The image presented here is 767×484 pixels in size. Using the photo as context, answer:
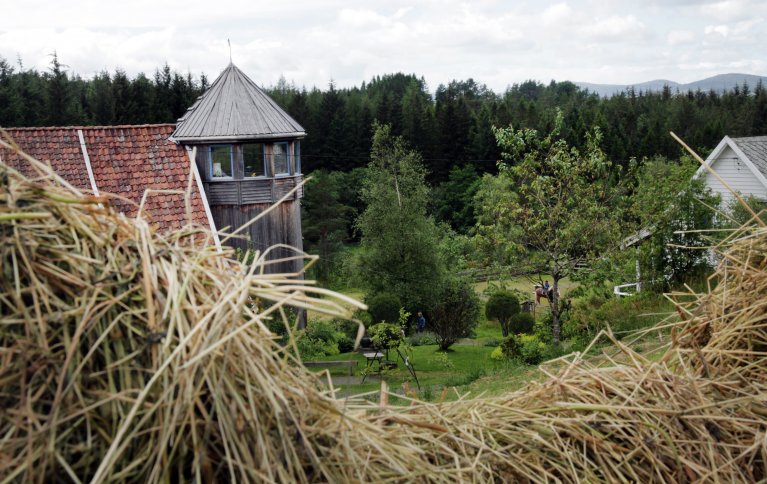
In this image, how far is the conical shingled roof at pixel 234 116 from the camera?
71.2 ft

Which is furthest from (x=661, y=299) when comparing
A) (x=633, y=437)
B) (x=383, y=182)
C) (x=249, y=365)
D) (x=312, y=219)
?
(x=312, y=219)

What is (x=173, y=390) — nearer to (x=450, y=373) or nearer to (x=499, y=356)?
(x=450, y=373)

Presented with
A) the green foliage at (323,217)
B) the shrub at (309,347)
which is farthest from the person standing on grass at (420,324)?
the green foliage at (323,217)

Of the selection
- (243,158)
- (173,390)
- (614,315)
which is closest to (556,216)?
(614,315)

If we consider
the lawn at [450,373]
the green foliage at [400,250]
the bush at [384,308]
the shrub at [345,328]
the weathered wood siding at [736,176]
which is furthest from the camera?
the green foliage at [400,250]

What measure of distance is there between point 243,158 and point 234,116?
1.30 meters

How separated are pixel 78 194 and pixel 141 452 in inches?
31.3

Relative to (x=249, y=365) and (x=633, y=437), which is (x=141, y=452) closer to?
(x=249, y=365)

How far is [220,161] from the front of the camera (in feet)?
76.9

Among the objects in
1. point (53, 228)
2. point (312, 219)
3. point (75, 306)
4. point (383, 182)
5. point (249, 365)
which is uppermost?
point (53, 228)

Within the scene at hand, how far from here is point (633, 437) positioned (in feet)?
8.95

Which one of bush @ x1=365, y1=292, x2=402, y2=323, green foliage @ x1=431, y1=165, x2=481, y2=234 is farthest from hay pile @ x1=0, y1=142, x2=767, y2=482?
green foliage @ x1=431, y1=165, x2=481, y2=234

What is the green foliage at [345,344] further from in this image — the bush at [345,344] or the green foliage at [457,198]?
the green foliage at [457,198]

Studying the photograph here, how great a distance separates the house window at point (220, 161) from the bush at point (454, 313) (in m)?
10.6
